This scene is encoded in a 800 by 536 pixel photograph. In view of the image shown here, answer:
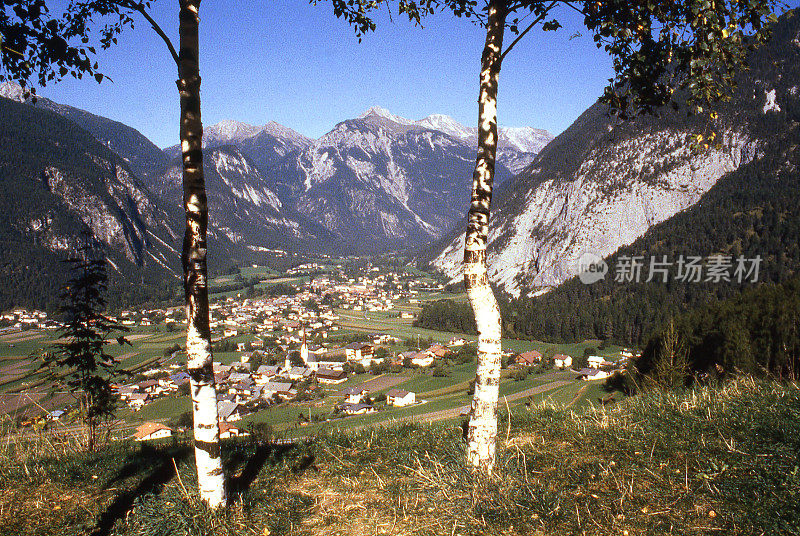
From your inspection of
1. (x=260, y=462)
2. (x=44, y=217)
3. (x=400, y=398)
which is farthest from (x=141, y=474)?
(x=44, y=217)

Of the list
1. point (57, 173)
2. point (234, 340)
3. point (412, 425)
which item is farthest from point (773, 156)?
point (57, 173)

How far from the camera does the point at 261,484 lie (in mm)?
5242

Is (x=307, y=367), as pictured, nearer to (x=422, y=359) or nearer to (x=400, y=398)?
(x=422, y=359)

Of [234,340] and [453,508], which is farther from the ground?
[453,508]

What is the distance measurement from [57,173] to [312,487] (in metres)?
244

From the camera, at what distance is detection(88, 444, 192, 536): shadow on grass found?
4.57m

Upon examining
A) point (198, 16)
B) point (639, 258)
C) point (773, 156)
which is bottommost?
point (639, 258)

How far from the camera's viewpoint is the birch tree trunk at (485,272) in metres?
4.81

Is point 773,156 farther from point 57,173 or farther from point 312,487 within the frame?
point 57,173

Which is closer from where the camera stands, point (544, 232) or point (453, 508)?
point (453, 508)

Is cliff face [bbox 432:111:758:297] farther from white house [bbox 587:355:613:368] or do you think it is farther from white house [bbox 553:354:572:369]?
white house [bbox 587:355:613:368]

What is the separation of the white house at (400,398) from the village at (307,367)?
0.36ft

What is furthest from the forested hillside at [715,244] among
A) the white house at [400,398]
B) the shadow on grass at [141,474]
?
the shadow on grass at [141,474]

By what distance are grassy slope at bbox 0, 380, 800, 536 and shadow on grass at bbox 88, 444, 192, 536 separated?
28mm
